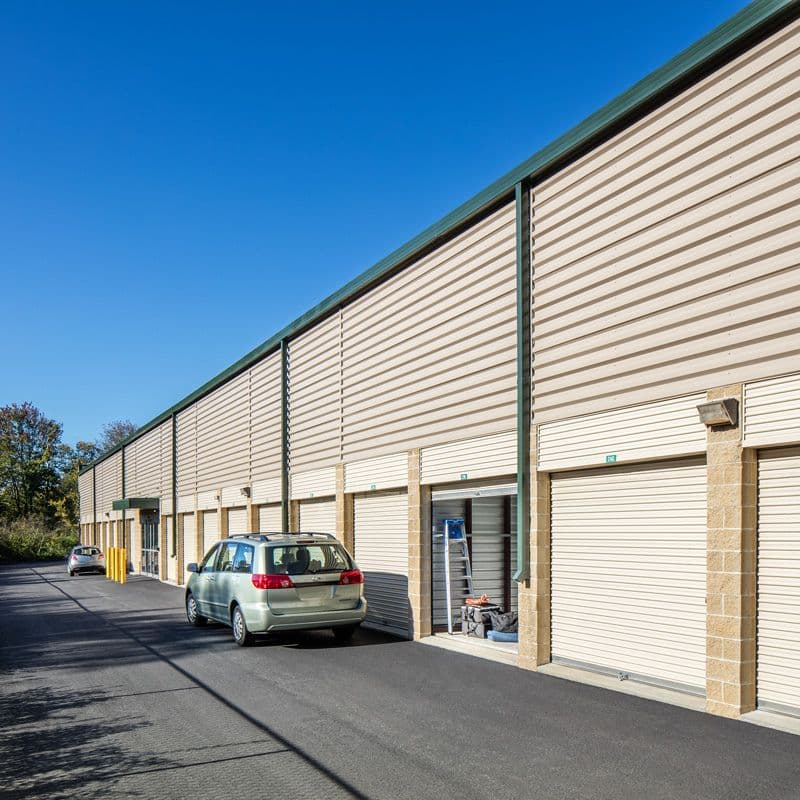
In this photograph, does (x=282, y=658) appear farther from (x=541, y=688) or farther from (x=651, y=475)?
(x=651, y=475)

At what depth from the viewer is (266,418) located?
21.4 m

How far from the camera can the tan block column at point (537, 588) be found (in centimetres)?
1072

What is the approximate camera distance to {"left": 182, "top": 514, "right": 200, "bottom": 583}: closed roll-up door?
28.3 meters

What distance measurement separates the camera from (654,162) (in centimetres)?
945

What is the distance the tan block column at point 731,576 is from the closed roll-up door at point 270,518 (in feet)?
42.4

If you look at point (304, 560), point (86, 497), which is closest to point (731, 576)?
point (304, 560)

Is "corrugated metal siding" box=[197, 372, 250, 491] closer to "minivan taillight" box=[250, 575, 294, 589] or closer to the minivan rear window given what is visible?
the minivan rear window

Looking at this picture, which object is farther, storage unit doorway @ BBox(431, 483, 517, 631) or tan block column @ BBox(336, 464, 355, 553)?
tan block column @ BBox(336, 464, 355, 553)

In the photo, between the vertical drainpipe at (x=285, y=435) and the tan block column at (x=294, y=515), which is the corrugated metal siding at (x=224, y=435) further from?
the tan block column at (x=294, y=515)

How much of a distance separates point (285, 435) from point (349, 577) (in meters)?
7.46

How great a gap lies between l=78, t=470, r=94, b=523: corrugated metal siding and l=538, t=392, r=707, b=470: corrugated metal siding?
4903 cm

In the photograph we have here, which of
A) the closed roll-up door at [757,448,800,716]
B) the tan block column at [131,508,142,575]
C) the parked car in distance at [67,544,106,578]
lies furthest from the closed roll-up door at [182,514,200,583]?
the closed roll-up door at [757,448,800,716]

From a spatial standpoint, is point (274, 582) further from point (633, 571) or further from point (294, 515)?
point (294, 515)

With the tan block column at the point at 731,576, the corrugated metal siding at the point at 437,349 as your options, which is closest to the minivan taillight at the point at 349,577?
the corrugated metal siding at the point at 437,349
